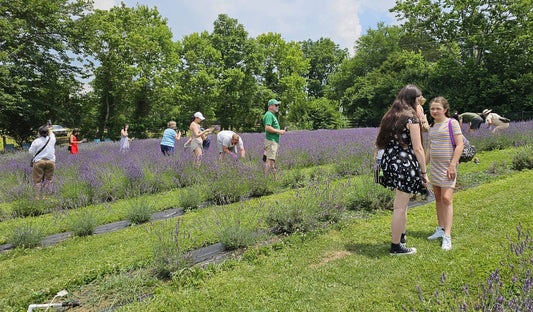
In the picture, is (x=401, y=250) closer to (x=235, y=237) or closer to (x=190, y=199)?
(x=235, y=237)

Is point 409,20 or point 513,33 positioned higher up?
point 409,20

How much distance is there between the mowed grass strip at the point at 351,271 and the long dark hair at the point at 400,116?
1.28 meters

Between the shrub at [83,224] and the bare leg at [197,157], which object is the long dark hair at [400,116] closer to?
the shrub at [83,224]

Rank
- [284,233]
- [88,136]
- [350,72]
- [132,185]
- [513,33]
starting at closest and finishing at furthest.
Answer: [284,233]
[132,185]
[513,33]
[88,136]
[350,72]

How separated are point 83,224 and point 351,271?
13.0 ft

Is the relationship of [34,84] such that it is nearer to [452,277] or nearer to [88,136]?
[88,136]

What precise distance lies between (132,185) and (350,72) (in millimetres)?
45209

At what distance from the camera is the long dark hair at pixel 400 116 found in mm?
3071

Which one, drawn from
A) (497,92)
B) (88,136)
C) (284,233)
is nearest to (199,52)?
(88,136)

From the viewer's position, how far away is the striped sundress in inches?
133

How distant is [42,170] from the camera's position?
6.74 meters

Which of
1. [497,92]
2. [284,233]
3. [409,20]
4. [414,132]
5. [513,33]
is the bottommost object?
[284,233]

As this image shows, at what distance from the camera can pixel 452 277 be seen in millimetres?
2650

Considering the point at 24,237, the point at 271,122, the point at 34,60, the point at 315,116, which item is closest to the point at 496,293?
the point at 271,122
